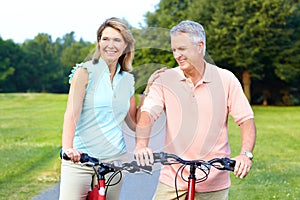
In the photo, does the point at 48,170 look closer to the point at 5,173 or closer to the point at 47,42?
the point at 5,173

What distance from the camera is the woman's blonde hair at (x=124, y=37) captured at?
11.7 ft

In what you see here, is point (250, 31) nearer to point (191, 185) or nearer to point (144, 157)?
point (191, 185)

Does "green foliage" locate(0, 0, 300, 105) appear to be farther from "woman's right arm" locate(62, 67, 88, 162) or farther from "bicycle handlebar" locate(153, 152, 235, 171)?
"bicycle handlebar" locate(153, 152, 235, 171)

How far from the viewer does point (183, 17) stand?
39312 mm

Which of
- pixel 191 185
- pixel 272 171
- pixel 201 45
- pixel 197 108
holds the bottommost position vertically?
pixel 272 171

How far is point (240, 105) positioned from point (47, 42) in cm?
8423

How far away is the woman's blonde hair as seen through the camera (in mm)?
3578

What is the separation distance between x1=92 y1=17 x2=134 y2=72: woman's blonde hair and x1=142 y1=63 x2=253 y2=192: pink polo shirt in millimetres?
394

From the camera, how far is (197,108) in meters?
3.35

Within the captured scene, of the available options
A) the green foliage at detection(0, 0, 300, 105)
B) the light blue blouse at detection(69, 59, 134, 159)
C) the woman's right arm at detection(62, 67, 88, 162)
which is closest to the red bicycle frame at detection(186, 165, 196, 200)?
the light blue blouse at detection(69, 59, 134, 159)

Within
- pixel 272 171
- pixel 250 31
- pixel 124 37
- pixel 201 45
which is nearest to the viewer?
pixel 201 45

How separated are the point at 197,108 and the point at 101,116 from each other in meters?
0.64

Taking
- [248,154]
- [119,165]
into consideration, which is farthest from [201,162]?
[119,165]

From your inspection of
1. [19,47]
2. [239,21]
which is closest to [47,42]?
[19,47]
